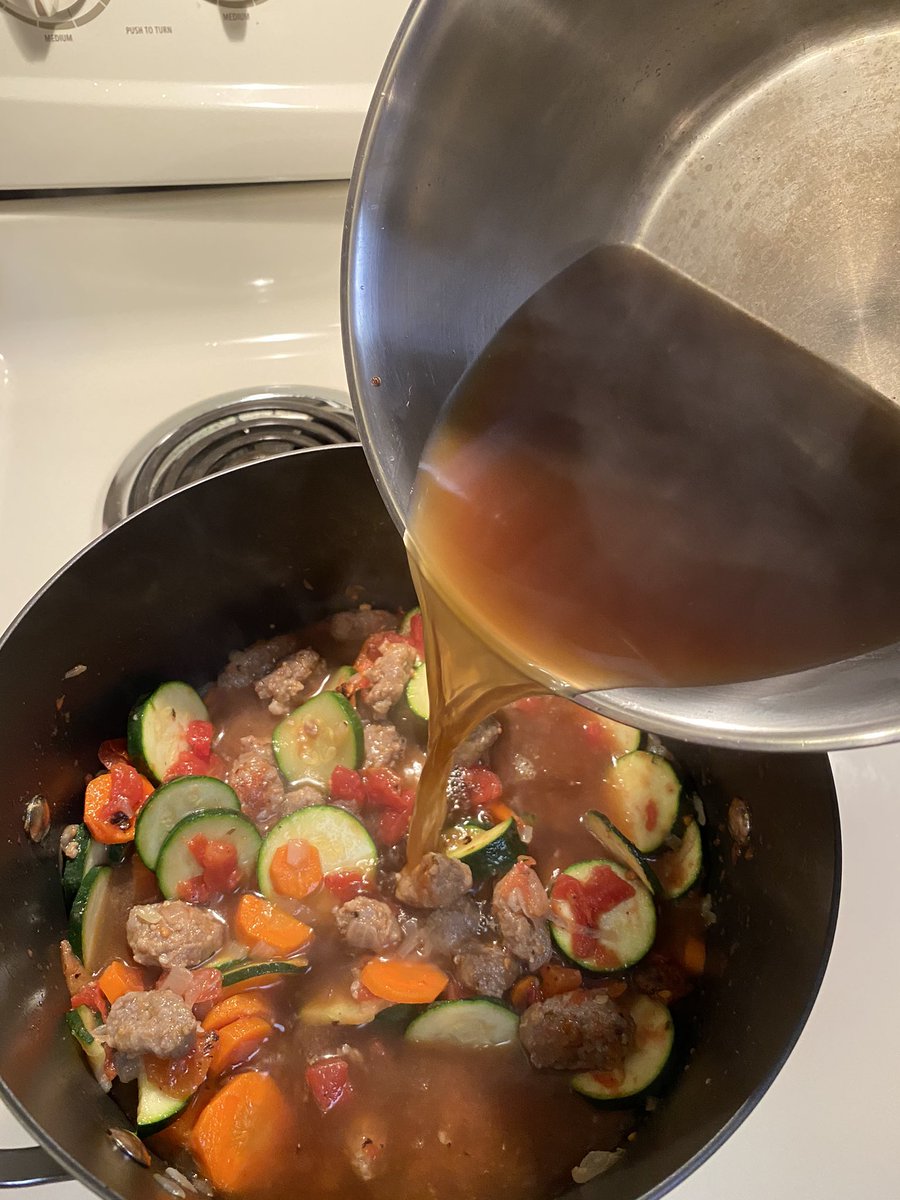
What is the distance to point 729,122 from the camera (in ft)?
4.67

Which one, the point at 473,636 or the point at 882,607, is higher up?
the point at 882,607

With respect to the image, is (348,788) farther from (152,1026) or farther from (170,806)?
(152,1026)

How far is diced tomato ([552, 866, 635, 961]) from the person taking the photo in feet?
6.99

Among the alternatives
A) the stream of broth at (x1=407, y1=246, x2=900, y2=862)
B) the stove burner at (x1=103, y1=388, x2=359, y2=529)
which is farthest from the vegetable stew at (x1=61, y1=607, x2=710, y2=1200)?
the stream of broth at (x1=407, y1=246, x2=900, y2=862)

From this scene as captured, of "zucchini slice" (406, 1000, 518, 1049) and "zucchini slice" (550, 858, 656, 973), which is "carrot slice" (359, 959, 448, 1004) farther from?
"zucchini slice" (550, 858, 656, 973)

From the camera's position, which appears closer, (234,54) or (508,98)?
(508,98)

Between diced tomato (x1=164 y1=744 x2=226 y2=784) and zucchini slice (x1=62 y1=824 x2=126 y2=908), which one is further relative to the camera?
diced tomato (x1=164 y1=744 x2=226 y2=784)

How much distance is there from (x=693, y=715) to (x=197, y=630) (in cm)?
151

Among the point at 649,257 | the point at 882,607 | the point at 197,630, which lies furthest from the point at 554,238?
the point at 197,630

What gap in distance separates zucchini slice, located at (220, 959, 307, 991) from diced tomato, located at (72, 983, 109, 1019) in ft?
0.83

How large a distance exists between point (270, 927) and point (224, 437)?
121cm

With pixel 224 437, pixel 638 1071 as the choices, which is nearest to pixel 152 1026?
pixel 638 1071

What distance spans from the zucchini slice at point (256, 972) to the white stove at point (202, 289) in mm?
482

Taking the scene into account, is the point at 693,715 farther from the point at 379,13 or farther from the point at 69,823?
the point at 379,13
